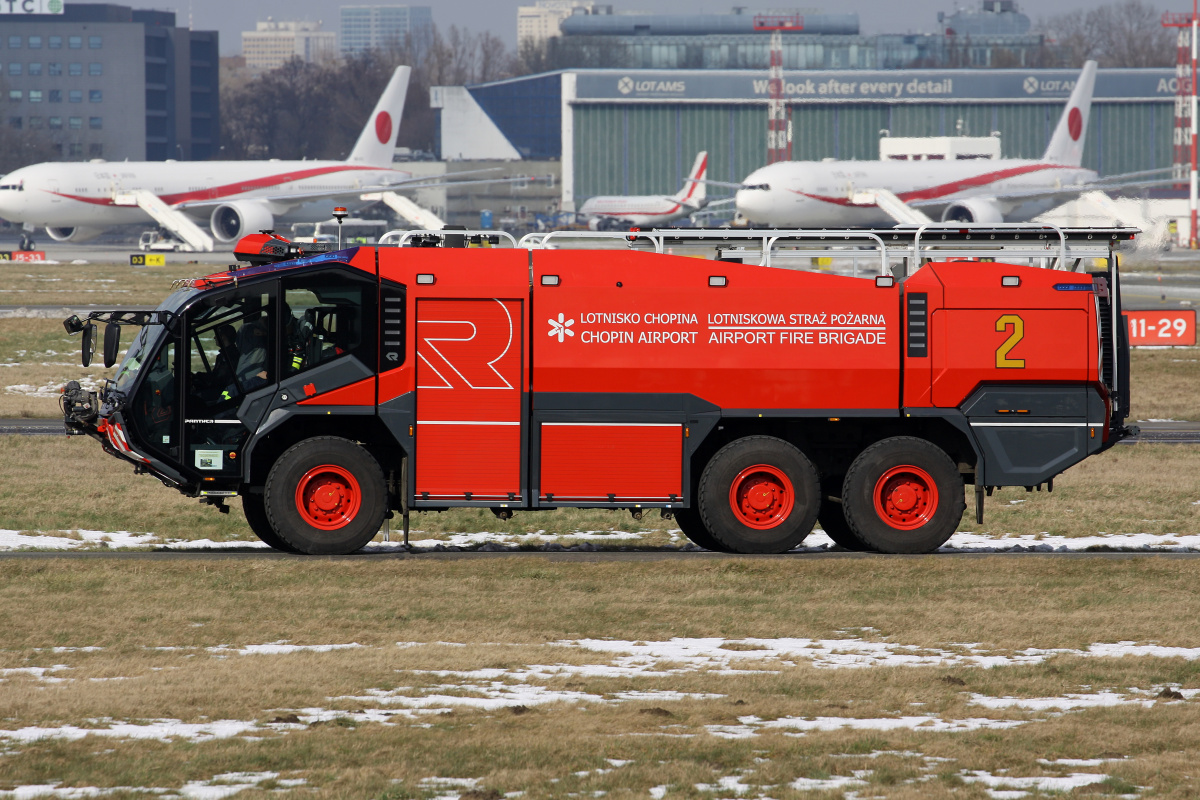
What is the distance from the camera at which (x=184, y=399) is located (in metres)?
14.8

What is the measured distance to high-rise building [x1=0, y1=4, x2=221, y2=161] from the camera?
178625 mm

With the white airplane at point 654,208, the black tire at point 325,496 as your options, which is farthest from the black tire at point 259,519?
the white airplane at point 654,208

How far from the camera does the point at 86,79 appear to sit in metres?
179

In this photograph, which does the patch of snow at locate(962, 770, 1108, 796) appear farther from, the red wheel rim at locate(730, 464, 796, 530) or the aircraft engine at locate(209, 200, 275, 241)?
the aircraft engine at locate(209, 200, 275, 241)

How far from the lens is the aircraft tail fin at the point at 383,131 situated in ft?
344

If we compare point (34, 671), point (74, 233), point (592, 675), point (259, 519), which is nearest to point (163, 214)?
point (74, 233)

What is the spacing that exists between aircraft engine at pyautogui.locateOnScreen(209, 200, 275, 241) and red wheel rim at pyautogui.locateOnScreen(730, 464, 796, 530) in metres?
76.0

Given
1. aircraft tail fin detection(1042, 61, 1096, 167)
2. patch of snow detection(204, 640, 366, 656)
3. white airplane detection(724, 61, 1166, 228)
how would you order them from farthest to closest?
aircraft tail fin detection(1042, 61, 1096, 167), white airplane detection(724, 61, 1166, 228), patch of snow detection(204, 640, 366, 656)

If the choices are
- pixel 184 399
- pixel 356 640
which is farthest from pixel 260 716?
pixel 184 399

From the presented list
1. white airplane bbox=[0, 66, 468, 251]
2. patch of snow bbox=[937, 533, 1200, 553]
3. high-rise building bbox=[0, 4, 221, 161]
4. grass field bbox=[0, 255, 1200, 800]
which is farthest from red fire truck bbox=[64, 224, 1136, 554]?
high-rise building bbox=[0, 4, 221, 161]

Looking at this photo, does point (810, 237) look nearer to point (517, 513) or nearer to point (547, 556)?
point (547, 556)

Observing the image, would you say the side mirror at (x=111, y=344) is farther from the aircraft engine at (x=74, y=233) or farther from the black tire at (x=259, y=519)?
the aircraft engine at (x=74, y=233)

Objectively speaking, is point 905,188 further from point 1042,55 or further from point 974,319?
point 1042,55

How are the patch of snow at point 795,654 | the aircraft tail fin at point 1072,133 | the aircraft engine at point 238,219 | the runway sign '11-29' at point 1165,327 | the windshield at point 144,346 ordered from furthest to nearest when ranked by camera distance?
the aircraft tail fin at point 1072,133, the aircraft engine at point 238,219, the runway sign '11-29' at point 1165,327, the windshield at point 144,346, the patch of snow at point 795,654
